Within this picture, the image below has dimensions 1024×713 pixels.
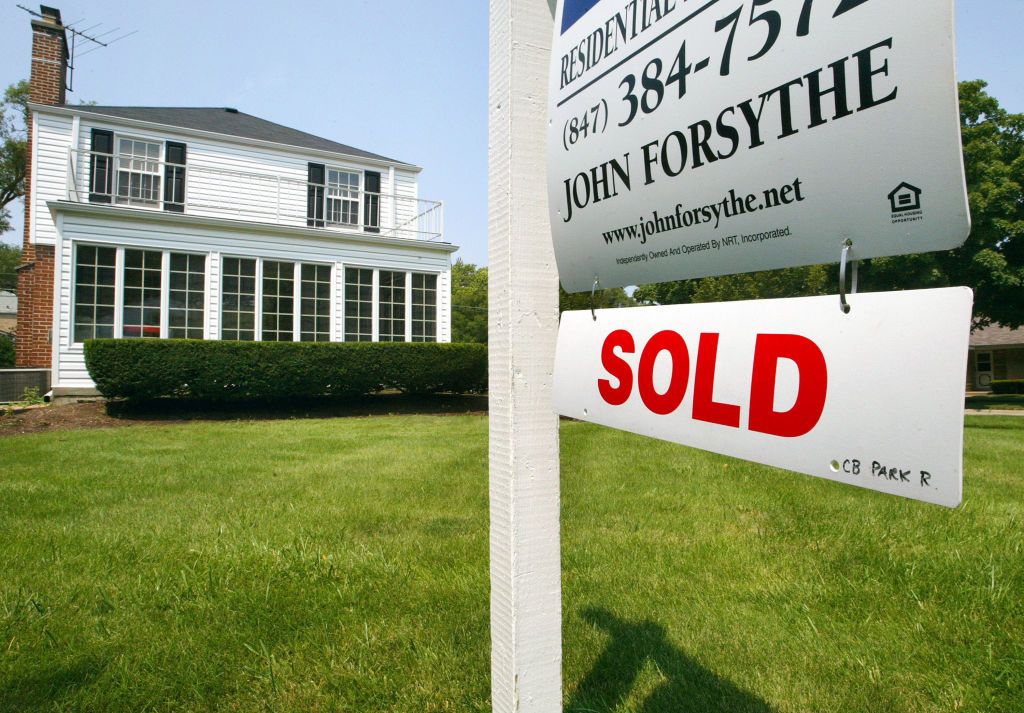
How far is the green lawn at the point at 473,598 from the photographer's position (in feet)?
6.93

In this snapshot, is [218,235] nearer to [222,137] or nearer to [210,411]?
[222,137]

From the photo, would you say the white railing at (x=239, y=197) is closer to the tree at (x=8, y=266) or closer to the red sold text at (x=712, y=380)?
the red sold text at (x=712, y=380)

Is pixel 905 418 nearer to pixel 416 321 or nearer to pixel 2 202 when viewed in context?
pixel 416 321

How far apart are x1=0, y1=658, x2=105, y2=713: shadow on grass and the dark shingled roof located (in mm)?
17504

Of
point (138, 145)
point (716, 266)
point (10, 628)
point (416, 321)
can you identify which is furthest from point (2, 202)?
point (716, 266)

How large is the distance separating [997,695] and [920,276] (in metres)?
18.6

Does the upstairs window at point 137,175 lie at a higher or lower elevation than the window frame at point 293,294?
higher

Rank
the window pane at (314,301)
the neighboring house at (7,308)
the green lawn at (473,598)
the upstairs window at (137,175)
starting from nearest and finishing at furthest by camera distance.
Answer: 1. the green lawn at (473,598)
2. the window pane at (314,301)
3. the upstairs window at (137,175)
4. the neighboring house at (7,308)

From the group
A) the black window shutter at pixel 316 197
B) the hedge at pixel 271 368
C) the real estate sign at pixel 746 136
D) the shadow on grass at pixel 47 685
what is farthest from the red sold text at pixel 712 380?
the black window shutter at pixel 316 197

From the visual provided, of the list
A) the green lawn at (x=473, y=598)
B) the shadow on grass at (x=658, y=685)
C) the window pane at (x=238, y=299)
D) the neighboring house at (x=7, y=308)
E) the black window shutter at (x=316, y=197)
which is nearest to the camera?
the shadow on grass at (x=658, y=685)

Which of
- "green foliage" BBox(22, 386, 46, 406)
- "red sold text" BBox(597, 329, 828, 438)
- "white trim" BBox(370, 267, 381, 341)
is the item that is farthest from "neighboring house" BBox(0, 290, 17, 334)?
"red sold text" BBox(597, 329, 828, 438)

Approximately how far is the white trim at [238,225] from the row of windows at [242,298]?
72 cm

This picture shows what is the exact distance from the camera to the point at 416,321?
56.1 feet

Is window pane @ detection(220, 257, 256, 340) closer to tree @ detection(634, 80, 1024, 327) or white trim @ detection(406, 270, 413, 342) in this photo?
white trim @ detection(406, 270, 413, 342)
